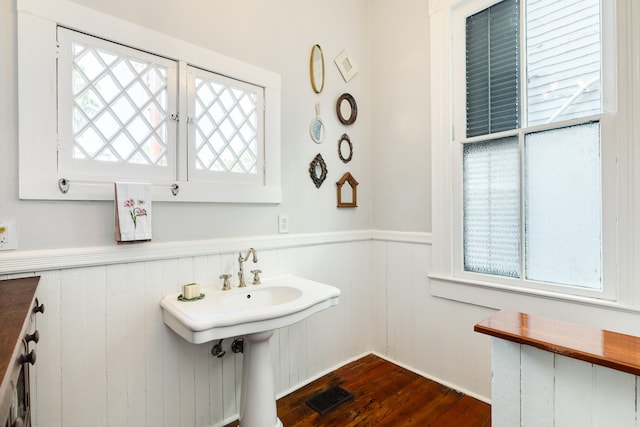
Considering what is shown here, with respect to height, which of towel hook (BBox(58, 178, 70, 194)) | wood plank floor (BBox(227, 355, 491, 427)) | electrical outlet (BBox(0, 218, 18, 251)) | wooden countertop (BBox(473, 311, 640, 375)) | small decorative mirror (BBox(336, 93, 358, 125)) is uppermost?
small decorative mirror (BBox(336, 93, 358, 125))

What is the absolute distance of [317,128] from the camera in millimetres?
2162

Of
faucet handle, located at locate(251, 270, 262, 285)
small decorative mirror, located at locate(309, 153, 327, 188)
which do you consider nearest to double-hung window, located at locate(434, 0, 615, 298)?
small decorative mirror, located at locate(309, 153, 327, 188)

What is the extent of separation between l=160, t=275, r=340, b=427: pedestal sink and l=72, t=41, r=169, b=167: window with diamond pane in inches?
27.6

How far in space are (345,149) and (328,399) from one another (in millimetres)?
1664

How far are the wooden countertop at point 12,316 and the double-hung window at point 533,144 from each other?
6.59 ft

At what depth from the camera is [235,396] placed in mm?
1743

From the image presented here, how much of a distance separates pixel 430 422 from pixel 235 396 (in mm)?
1072

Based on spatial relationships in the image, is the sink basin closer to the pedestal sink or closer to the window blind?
the pedestal sink

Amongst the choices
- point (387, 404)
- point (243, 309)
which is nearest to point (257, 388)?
point (243, 309)

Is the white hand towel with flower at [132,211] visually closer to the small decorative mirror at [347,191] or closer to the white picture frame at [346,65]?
the small decorative mirror at [347,191]

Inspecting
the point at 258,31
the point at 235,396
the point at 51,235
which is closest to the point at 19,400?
the point at 51,235

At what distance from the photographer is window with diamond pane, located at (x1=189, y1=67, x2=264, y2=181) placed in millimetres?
1622

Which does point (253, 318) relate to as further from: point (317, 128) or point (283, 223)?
point (317, 128)

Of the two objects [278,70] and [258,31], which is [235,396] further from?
[258,31]
